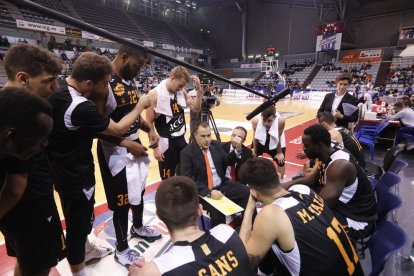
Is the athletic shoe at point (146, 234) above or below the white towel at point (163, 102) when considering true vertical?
below

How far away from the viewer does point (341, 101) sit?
4.71 m

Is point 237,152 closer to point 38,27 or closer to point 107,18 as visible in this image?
point 38,27

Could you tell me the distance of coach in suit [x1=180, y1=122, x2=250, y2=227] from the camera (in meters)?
3.05

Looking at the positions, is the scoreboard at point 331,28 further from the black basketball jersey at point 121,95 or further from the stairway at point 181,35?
the black basketball jersey at point 121,95

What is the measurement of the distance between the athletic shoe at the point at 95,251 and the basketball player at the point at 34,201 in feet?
3.06

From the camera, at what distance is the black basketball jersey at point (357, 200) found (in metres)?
2.41

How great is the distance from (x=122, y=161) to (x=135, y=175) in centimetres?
18

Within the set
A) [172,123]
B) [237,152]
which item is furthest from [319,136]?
[172,123]

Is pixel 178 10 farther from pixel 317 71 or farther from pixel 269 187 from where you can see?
pixel 269 187

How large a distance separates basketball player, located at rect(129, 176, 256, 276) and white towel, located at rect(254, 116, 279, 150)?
2889 mm

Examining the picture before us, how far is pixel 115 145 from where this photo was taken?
2.23 metres

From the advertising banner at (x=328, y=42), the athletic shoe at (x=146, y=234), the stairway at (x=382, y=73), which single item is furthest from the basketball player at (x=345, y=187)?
the advertising banner at (x=328, y=42)

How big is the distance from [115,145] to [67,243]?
816 millimetres

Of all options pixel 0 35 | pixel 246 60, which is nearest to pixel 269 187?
pixel 0 35
